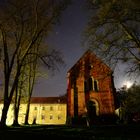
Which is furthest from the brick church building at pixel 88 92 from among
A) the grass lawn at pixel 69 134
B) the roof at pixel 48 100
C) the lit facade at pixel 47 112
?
the roof at pixel 48 100

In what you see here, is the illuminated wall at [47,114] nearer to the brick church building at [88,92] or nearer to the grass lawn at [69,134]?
the brick church building at [88,92]

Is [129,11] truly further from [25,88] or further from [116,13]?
[25,88]

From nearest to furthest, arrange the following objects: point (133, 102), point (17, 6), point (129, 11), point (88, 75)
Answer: point (129, 11), point (17, 6), point (88, 75), point (133, 102)

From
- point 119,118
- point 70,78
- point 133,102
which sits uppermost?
point 70,78

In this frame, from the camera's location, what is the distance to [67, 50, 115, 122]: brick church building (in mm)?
38875

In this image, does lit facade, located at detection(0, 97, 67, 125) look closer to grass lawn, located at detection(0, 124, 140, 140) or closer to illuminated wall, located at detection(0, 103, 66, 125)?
illuminated wall, located at detection(0, 103, 66, 125)

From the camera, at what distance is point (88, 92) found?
40312 millimetres

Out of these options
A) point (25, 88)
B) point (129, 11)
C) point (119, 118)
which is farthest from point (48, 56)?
point (119, 118)

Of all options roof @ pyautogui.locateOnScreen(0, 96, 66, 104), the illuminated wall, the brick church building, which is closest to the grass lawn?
the brick church building

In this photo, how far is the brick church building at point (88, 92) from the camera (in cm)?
3888

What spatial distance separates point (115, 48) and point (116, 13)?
3044 millimetres

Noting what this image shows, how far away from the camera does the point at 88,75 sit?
41.6m

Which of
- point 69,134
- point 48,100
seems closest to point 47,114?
point 48,100

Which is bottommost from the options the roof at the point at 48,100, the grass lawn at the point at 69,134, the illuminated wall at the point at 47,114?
the grass lawn at the point at 69,134
